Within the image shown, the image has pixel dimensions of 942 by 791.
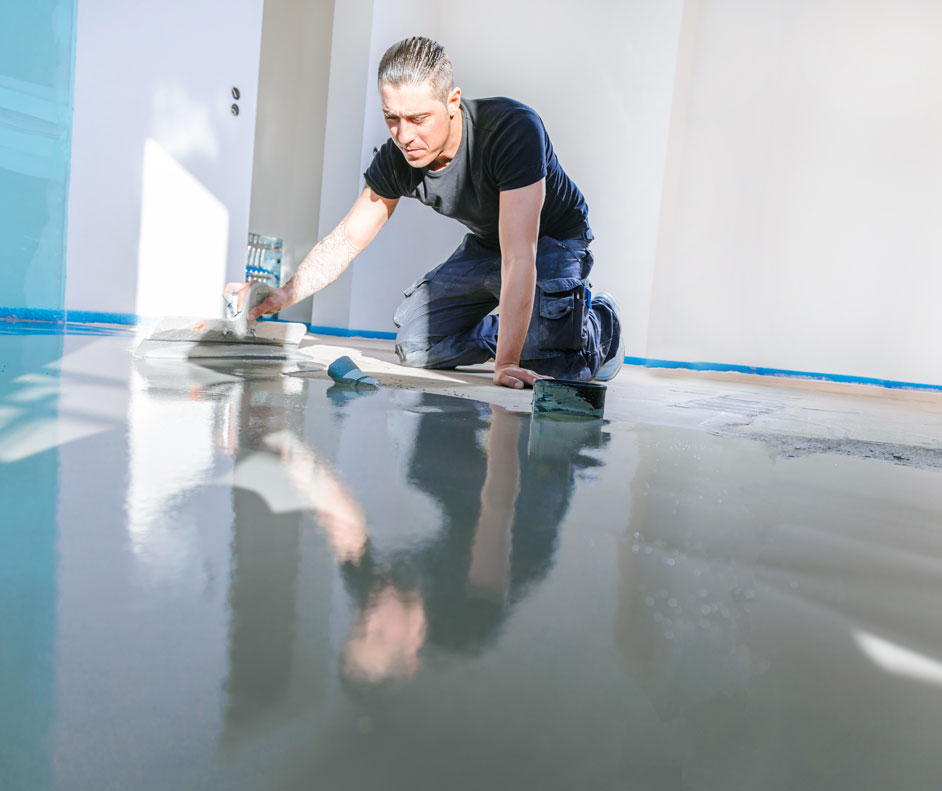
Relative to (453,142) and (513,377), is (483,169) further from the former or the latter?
(513,377)

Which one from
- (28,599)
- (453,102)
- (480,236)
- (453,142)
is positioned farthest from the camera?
(480,236)

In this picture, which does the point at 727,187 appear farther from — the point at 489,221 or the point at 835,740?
the point at 835,740

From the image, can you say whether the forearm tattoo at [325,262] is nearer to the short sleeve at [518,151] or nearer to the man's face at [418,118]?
the man's face at [418,118]

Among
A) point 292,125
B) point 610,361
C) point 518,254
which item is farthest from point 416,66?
point 292,125

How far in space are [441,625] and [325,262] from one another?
1.99 meters

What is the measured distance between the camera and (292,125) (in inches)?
219

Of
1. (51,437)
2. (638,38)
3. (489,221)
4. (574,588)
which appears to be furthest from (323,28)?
(574,588)

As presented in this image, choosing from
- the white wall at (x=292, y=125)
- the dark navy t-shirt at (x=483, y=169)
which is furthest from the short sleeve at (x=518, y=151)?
the white wall at (x=292, y=125)

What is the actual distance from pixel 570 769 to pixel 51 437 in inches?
32.2

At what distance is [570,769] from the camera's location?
1.00 ft

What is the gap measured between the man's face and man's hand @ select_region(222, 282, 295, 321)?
0.54 m

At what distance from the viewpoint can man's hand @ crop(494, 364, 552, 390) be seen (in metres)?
2.08

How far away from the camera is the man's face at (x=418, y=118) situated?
1.84 metres

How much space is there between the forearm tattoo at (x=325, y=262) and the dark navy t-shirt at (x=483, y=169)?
21 centimetres
